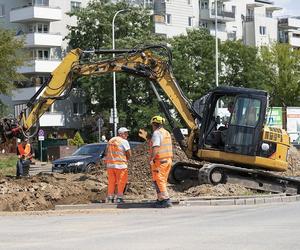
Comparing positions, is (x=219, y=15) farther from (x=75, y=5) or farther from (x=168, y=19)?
(x=75, y=5)

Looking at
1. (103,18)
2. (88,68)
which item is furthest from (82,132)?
(88,68)

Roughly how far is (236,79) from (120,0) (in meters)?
13.8

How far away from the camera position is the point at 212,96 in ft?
65.4

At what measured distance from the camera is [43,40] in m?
68.8

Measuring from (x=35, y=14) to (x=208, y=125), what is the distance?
51059 mm

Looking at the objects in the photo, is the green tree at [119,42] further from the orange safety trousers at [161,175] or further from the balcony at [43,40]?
the orange safety trousers at [161,175]

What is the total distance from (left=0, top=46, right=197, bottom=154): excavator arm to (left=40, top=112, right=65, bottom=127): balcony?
4715cm

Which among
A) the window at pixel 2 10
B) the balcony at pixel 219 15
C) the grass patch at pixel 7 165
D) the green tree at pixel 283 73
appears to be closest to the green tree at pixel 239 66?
the green tree at pixel 283 73

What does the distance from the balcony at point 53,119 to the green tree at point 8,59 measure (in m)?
18.9

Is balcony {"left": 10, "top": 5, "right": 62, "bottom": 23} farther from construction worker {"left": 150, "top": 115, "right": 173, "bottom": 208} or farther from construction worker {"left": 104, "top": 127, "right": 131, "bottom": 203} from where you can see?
construction worker {"left": 150, "top": 115, "right": 173, "bottom": 208}

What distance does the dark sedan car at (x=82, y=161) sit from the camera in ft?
93.7

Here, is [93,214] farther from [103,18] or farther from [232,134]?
[103,18]

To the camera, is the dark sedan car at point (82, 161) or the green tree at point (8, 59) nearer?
the dark sedan car at point (82, 161)

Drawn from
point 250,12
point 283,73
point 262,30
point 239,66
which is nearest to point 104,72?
point 239,66
